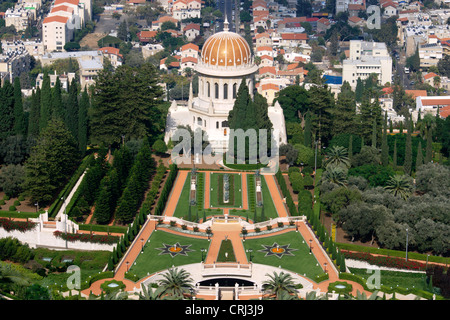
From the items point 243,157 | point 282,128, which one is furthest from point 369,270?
point 282,128

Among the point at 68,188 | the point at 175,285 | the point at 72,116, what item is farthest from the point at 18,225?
the point at 175,285

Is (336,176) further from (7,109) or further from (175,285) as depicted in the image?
(7,109)

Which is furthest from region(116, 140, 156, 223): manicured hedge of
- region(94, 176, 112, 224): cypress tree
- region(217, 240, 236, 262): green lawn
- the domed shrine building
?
the domed shrine building

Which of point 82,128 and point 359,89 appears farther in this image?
point 359,89

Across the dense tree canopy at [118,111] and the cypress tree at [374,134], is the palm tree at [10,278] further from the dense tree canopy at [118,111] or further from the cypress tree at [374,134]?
the cypress tree at [374,134]

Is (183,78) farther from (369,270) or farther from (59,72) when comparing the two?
(369,270)

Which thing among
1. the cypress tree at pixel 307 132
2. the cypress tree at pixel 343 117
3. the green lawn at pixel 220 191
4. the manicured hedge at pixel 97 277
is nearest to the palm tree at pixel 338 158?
the cypress tree at pixel 307 132
